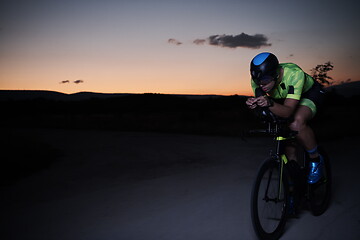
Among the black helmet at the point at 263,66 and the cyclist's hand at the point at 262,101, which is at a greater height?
the black helmet at the point at 263,66

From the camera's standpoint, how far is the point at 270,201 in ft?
10.8

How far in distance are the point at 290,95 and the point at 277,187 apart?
0.99 metres

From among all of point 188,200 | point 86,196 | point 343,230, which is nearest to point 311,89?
point 343,230

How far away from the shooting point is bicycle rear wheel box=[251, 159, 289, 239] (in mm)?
2814

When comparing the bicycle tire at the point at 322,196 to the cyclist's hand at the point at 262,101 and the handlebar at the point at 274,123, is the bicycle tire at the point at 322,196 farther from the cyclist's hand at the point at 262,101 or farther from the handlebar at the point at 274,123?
the cyclist's hand at the point at 262,101

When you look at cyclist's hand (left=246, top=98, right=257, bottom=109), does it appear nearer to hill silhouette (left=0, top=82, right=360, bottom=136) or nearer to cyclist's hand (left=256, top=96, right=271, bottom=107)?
cyclist's hand (left=256, top=96, right=271, bottom=107)

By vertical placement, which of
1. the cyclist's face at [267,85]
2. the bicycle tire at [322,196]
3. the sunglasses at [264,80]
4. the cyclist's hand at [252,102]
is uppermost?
the sunglasses at [264,80]

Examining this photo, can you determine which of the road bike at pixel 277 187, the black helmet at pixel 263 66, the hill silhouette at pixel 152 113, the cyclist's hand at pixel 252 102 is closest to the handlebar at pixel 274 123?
the road bike at pixel 277 187

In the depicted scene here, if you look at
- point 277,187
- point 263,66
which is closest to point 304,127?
point 277,187

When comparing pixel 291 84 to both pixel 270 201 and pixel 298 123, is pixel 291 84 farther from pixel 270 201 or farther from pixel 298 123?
pixel 270 201

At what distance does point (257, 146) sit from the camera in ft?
28.0

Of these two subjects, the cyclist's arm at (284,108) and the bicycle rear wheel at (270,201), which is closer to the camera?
the cyclist's arm at (284,108)

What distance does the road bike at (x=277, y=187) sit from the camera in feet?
9.21

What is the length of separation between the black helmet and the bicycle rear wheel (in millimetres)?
880
